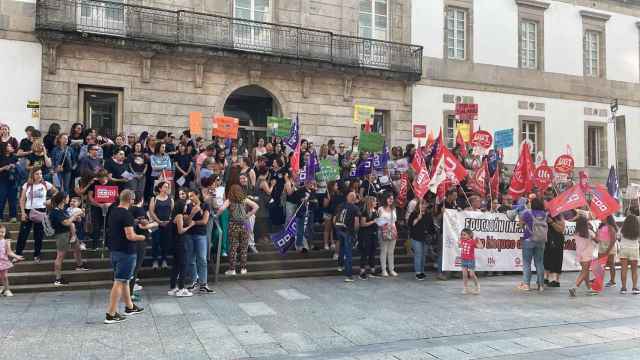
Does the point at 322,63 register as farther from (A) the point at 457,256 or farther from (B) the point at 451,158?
(A) the point at 457,256

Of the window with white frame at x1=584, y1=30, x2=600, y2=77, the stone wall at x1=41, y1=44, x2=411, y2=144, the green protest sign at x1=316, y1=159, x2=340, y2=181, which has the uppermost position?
the window with white frame at x1=584, y1=30, x2=600, y2=77

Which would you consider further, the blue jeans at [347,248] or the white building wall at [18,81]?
the white building wall at [18,81]

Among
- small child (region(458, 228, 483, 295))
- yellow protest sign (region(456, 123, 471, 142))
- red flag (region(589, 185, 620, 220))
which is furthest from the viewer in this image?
yellow protest sign (region(456, 123, 471, 142))

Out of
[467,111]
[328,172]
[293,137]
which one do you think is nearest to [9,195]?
[293,137]

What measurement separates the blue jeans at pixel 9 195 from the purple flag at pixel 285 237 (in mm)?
5533

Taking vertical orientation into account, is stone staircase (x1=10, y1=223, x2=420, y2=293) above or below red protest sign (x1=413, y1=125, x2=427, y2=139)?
below

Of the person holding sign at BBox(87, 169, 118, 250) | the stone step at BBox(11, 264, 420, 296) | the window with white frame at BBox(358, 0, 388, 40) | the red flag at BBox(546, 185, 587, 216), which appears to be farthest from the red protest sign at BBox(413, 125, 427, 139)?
the person holding sign at BBox(87, 169, 118, 250)

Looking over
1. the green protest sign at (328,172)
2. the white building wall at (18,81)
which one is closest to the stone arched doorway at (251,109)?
the white building wall at (18,81)

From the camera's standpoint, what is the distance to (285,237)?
11812mm

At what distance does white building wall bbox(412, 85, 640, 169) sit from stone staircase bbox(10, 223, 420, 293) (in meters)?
9.59

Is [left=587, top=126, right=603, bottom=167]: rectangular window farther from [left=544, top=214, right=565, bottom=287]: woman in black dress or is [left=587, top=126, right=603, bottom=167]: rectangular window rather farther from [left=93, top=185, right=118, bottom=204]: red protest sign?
[left=93, top=185, right=118, bottom=204]: red protest sign

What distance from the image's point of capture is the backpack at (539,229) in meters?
11.0

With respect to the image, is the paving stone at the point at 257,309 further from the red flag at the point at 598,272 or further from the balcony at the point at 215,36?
the balcony at the point at 215,36

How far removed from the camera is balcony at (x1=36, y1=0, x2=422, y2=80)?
15945mm
